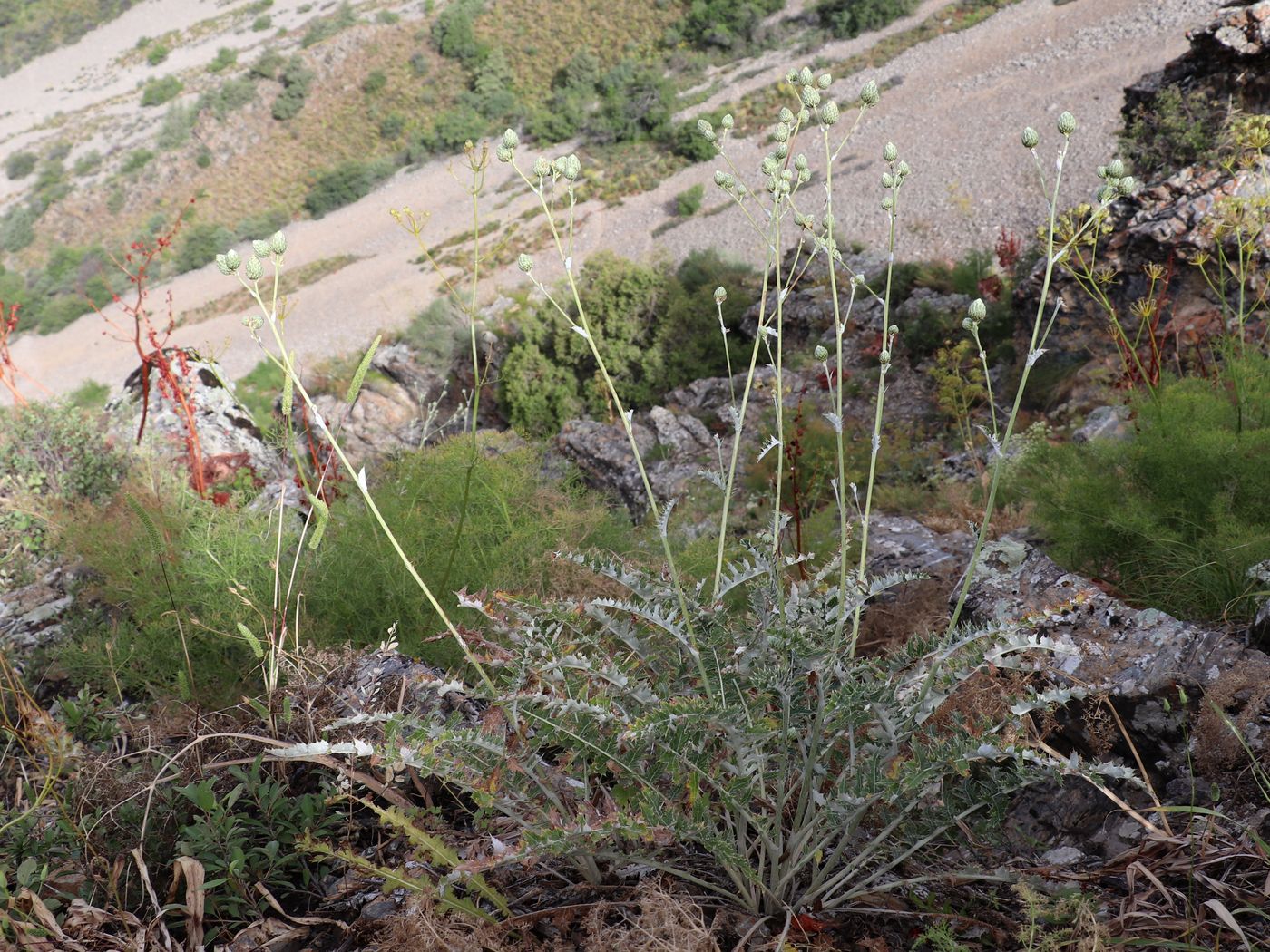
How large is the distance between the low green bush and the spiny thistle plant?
8.36m

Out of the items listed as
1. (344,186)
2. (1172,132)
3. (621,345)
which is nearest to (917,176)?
(621,345)

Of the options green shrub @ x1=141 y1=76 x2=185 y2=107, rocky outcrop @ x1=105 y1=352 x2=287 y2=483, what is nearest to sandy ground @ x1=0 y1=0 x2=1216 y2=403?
rocky outcrop @ x1=105 y1=352 x2=287 y2=483

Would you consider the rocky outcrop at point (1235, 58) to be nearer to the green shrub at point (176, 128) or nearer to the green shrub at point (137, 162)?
the green shrub at point (176, 128)

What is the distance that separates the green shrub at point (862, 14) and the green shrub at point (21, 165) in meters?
32.7

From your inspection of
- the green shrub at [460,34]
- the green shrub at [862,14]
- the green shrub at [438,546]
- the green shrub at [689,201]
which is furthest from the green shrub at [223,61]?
the green shrub at [438,546]

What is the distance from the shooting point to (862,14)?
22594mm

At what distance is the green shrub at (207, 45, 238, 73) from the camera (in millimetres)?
37375

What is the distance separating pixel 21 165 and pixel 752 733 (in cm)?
4534

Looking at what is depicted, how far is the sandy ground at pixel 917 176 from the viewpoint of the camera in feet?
45.0

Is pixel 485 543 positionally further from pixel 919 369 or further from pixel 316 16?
pixel 316 16

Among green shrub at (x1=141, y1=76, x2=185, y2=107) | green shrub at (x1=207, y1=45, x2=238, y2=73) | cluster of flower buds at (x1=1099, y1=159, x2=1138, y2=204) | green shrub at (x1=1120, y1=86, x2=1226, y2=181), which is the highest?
green shrub at (x1=207, y1=45, x2=238, y2=73)

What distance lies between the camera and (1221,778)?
1.80 meters

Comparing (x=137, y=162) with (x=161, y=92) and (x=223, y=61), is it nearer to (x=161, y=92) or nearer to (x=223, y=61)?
(x=161, y=92)

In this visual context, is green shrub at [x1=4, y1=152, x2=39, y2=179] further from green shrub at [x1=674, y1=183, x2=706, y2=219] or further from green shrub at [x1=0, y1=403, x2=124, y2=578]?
green shrub at [x1=0, y1=403, x2=124, y2=578]
